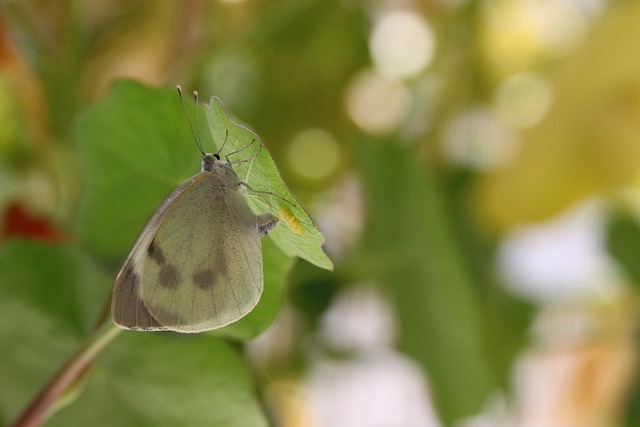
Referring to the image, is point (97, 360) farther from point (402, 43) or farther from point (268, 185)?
point (402, 43)

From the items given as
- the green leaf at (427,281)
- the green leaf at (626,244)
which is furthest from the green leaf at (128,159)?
the green leaf at (626,244)

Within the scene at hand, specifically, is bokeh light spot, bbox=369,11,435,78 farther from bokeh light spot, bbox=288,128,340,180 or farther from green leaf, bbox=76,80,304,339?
green leaf, bbox=76,80,304,339

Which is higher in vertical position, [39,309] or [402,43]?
[402,43]

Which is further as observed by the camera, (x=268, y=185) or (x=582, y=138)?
(x=582, y=138)

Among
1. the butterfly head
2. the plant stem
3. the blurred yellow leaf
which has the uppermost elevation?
the blurred yellow leaf

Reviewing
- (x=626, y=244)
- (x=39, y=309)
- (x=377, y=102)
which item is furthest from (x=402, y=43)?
(x=39, y=309)

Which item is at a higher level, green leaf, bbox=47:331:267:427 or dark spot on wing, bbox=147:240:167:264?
dark spot on wing, bbox=147:240:167:264

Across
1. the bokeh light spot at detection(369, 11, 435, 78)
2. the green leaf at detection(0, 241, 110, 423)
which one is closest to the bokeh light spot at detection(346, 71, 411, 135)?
the bokeh light spot at detection(369, 11, 435, 78)

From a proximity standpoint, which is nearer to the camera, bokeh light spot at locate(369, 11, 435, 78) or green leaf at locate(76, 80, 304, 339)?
green leaf at locate(76, 80, 304, 339)
